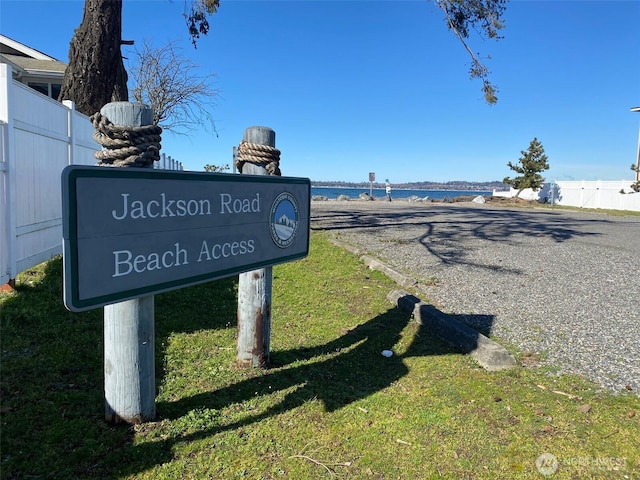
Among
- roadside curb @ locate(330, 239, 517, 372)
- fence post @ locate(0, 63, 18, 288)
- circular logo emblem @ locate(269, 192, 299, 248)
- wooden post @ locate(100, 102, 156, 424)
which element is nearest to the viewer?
wooden post @ locate(100, 102, 156, 424)

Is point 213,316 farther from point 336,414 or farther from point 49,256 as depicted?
point 49,256

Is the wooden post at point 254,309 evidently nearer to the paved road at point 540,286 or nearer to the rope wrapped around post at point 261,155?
the rope wrapped around post at point 261,155

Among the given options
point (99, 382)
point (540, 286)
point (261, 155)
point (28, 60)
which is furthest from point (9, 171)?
point (28, 60)

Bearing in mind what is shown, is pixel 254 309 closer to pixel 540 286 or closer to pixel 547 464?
pixel 547 464

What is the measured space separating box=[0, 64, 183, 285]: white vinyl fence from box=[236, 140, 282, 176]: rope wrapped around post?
9.91ft

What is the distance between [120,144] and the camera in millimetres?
2424

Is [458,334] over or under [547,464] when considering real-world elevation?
over

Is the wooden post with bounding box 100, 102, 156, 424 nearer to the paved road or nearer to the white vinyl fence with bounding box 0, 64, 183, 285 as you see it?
the white vinyl fence with bounding box 0, 64, 183, 285

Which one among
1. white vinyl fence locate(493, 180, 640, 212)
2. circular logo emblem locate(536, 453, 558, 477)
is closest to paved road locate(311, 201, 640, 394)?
circular logo emblem locate(536, 453, 558, 477)

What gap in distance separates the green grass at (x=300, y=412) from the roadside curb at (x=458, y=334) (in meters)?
0.12

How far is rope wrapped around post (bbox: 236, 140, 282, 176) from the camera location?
3.53m

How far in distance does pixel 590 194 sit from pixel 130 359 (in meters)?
38.1

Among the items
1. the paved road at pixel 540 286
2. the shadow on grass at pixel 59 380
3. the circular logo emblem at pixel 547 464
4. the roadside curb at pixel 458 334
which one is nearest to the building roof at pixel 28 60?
the paved road at pixel 540 286

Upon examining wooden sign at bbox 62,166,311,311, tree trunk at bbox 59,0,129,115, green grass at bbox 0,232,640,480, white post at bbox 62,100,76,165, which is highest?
tree trunk at bbox 59,0,129,115
